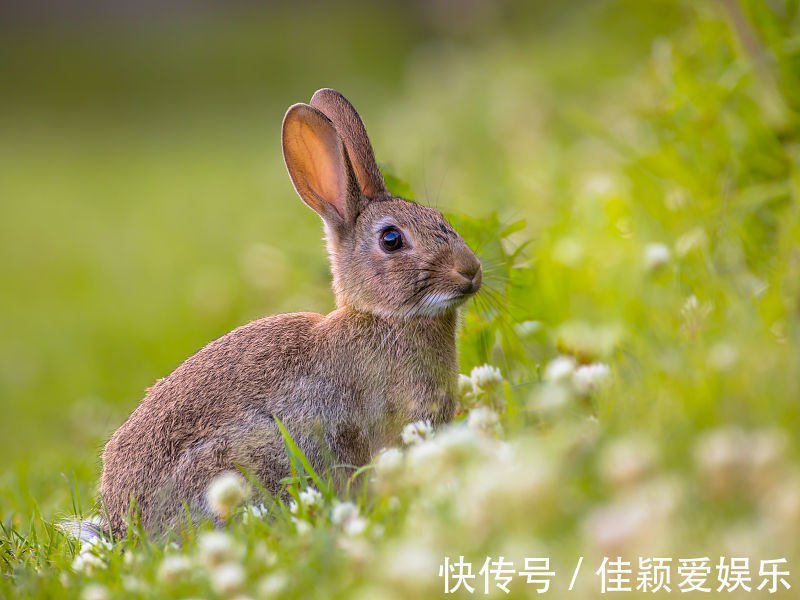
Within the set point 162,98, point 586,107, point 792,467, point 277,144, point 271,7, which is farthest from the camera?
point 271,7

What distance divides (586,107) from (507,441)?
6.20 meters

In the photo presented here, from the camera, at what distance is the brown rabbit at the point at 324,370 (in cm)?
391

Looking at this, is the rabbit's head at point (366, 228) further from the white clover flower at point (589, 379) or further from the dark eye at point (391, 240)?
the white clover flower at point (589, 379)

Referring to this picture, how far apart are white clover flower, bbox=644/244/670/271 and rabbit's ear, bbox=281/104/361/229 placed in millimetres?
1497

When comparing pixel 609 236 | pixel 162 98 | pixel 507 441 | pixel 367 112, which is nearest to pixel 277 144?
pixel 367 112

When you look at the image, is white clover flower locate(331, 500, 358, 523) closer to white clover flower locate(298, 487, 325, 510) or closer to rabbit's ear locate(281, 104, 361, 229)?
white clover flower locate(298, 487, 325, 510)

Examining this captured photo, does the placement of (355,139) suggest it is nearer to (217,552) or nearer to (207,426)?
(207,426)

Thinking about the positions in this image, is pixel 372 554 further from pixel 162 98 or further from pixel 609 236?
Result: pixel 162 98

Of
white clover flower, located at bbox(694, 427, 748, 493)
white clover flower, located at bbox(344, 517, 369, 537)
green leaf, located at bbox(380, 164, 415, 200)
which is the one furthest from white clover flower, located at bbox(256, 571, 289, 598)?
green leaf, located at bbox(380, 164, 415, 200)

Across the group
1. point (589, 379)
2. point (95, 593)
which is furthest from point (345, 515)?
point (589, 379)

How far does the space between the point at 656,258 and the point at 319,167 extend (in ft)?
5.77

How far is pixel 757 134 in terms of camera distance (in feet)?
16.8

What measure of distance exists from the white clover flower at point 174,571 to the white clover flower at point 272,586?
0.26m

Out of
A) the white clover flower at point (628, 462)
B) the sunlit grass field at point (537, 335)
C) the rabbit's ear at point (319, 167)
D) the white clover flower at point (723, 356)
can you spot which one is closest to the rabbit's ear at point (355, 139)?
the rabbit's ear at point (319, 167)
